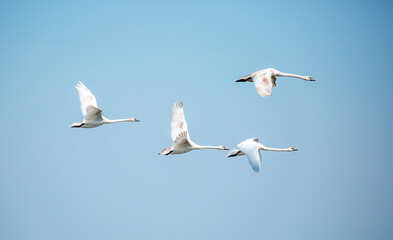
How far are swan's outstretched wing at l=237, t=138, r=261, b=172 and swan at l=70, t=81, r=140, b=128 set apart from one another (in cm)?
948

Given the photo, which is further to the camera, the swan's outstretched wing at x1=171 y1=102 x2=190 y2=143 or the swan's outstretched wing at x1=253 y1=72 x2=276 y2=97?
the swan's outstretched wing at x1=171 y1=102 x2=190 y2=143

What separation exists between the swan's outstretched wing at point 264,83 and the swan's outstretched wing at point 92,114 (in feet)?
32.2

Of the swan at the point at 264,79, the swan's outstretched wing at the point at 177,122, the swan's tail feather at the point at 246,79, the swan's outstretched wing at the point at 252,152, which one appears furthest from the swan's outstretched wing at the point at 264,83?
the swan's outstretched wing at the point at 177,122

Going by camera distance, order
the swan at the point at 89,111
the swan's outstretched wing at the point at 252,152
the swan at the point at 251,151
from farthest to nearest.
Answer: the swan at the point at 89,111 → the swan at the point at 251,151 → the swan's outstretched wing at the point at 252,152

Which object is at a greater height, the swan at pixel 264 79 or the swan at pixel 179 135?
the swan at pixel 264 79

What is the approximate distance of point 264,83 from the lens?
39.9 m

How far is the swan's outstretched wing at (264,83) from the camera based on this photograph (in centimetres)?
3847

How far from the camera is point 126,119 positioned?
4838cm

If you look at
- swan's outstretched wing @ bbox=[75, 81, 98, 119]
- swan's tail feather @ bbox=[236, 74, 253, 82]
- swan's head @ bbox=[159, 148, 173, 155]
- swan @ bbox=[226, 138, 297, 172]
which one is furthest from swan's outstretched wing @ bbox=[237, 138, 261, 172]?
swan's outstretched wing @ bbox=[75, 81, 98, 119]

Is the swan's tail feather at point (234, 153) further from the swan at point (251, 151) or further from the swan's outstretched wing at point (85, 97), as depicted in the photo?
the swan's outstretched wing at point (85, 97)

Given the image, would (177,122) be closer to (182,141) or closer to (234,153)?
(182,141)

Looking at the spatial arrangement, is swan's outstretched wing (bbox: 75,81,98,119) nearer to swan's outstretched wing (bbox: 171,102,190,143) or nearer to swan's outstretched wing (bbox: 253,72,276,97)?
swan's outstretched wing (bbox: 171,102,190,143)

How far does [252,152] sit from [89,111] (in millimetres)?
11452

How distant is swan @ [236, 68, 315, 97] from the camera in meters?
38.8
